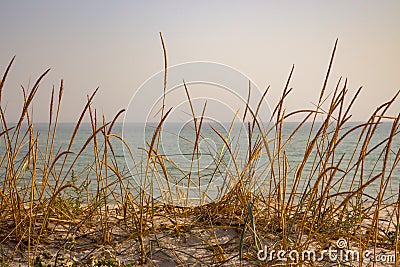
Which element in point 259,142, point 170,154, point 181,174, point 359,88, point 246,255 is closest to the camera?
point 359,88

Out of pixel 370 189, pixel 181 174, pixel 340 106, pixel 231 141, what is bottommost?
pixel 370 189

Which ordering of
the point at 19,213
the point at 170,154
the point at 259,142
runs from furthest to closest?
1. the point at 170,154
2. the point at 259,142
3. the point at 19,213

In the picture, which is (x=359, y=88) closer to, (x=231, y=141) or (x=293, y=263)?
(x=293, y=263)

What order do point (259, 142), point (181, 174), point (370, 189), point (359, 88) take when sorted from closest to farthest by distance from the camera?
point (359, 88) < point (259, 142) < point (181, 174) < point (370, 189)

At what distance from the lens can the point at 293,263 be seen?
1.47m

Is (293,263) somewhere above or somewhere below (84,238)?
above

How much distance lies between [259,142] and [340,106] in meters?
0.53

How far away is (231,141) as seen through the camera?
7.40 feet

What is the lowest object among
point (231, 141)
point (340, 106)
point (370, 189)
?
point (370, 189)

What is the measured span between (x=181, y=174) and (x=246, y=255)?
775 millimetres

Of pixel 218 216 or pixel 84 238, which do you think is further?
pixel 218 216

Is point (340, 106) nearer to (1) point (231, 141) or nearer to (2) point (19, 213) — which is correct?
(1) point (231, 141)

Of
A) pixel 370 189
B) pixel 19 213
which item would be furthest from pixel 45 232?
pixel 370 189

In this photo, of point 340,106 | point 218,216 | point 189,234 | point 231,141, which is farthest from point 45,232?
point 340,106
